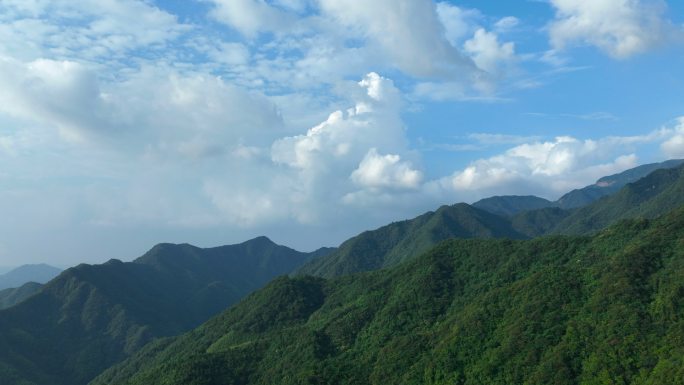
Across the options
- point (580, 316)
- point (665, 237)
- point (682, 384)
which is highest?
point (665, 237)

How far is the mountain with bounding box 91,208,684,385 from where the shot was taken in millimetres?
102812

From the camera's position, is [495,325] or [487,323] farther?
[487,323]

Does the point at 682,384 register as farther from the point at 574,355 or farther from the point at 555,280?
the point at 555,280

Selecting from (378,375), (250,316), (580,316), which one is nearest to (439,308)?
(378,375)

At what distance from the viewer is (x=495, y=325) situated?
4931 inches

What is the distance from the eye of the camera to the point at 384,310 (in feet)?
536

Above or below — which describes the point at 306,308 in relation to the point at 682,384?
above

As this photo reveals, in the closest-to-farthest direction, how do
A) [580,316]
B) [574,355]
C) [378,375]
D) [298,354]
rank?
1. [574,355]
2. [580,316]
3. [378,375]
4. [298,354]

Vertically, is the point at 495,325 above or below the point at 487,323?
below

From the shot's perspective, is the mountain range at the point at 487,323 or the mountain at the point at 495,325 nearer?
the mountain at the point at 495,325

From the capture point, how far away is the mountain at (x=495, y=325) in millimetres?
102812

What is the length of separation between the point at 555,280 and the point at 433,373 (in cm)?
3783

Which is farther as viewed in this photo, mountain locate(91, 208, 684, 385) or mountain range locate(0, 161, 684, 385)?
mountain range locate(0, 161, 684, 385)

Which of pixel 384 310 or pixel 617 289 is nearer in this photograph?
pixel 617 289
